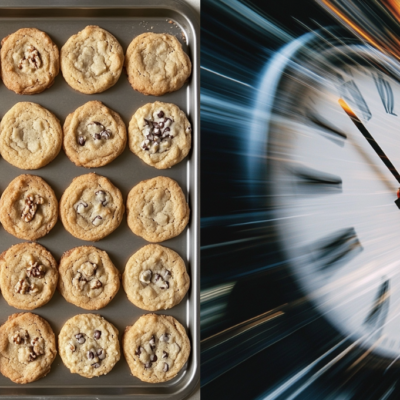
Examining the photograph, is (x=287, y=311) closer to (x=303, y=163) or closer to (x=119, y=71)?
(x=303, y=163)

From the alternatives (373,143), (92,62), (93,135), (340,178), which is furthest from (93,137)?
(373,143)

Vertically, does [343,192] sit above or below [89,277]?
above

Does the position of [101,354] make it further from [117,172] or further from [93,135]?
[93,135]

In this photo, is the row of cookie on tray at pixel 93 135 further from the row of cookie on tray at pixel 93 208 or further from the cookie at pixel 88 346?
the cookie at pixel 88 346

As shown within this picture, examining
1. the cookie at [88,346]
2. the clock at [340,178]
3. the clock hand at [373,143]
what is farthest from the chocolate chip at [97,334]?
the clock hand at [373,143]

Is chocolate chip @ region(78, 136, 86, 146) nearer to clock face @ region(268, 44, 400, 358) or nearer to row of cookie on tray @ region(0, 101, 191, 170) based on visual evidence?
row of cookie on tray @ region(0, 101, 191, 170)

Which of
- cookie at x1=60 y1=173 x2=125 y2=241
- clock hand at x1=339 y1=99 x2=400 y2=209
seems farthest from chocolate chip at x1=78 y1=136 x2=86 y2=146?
clock hand at x1=339 y1=99 x2=400 y2=209

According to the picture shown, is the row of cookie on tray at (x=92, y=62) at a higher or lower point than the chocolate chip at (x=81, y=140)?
higher
